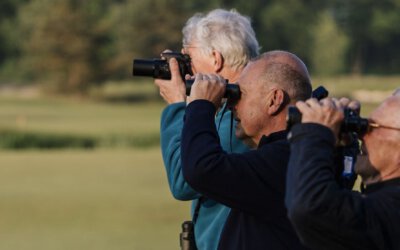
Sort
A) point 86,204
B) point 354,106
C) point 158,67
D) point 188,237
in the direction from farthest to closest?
point 86,204 < point 188,237 < point 158,67 < point 354,106

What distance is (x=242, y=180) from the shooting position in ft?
7.24

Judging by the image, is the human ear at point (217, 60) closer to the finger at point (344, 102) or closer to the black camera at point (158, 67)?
the black camera at point (158, 67)

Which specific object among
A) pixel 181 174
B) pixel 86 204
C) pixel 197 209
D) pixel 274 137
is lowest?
pixel 86 204

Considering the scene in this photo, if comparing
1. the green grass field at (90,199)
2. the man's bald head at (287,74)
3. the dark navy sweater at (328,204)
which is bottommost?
the green grass field at (90,199)

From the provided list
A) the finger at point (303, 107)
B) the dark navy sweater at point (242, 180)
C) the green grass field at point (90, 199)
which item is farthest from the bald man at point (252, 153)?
the green grass field at point (90, 199)

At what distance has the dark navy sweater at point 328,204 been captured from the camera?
1819 mm

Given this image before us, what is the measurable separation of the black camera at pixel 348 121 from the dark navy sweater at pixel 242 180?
317 mm

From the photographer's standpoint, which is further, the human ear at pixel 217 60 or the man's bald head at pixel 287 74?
the human ear at pixel 217 60

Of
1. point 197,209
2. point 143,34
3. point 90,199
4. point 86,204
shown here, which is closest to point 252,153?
point 197,209

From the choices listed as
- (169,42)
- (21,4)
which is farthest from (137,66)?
(21,4)

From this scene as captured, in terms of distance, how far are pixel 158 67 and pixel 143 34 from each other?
52.5 meters

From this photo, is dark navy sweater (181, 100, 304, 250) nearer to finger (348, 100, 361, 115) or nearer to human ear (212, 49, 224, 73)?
finger (348, 100, 361, 115)

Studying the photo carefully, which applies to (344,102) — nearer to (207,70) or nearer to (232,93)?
(232,93)

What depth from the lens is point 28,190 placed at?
46.2 ft
